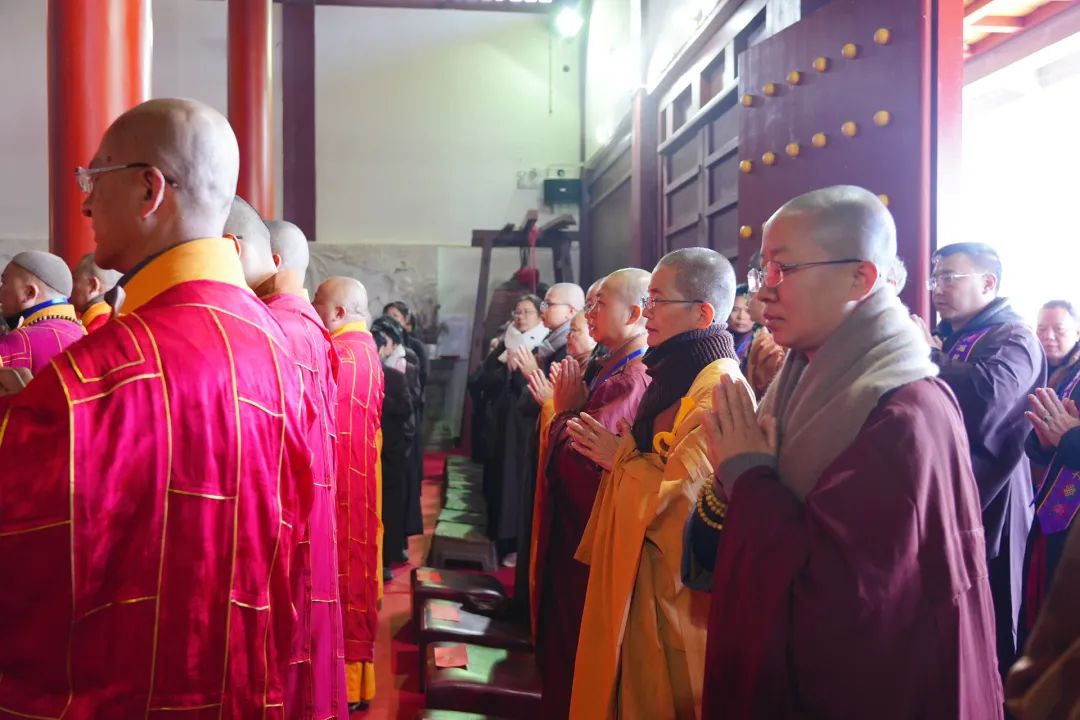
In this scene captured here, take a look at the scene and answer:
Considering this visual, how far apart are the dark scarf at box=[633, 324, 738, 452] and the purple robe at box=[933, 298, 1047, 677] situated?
0.82 metres

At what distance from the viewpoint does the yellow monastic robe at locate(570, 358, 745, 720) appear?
2164 millimetres

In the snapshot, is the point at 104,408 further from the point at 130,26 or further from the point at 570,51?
the point at 570,51

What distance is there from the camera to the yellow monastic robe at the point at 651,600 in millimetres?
2164

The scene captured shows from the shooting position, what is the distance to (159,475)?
4.30 ft

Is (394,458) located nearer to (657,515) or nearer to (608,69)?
(657,515)

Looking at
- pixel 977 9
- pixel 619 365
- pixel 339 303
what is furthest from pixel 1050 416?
pixel 339 303

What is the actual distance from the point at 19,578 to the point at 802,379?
1.31 m

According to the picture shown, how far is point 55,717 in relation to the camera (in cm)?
123

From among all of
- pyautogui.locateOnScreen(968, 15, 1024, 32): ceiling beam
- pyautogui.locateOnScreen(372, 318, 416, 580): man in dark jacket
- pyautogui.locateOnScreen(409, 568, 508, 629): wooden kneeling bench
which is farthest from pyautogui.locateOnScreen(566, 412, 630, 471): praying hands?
pyautogui.locateOnScreen(968, 15, 1024, 32): ceiling beam

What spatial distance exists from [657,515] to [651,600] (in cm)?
22

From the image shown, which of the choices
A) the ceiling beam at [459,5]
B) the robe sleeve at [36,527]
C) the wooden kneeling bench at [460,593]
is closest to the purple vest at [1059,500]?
the wooden kneeling bench at [460,593]

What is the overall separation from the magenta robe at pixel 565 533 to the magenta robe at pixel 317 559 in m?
0.89

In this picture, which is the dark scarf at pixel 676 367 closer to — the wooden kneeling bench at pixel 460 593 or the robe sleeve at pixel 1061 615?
the robe sleeve at pixel 1061 615

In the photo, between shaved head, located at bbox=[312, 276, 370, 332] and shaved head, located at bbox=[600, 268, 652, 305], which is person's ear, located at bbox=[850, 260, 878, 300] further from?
shaved head, located at bbox=[312, 276, 370, 332]
